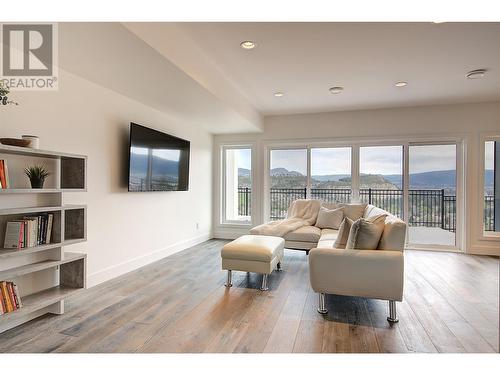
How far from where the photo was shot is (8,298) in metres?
2.08

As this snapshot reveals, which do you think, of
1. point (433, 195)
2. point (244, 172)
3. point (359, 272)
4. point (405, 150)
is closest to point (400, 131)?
point (405, 150)

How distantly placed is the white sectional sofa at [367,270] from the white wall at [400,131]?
10.2ft

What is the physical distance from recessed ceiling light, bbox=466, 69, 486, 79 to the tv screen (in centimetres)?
403

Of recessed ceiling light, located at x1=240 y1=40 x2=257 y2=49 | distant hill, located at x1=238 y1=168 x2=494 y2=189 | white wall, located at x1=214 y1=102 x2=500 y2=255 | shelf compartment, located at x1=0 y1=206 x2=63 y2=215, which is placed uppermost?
recessed ceiling light, located at x1=240 y1=40 x2=257 y2=49

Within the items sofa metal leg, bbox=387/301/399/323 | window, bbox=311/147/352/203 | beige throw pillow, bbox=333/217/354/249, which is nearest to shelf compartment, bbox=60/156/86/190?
beige throw pillow, bbox=333/217/354/249

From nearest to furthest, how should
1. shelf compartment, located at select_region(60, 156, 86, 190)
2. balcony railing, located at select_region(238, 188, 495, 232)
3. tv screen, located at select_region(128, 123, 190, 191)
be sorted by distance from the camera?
shelf compartment, located at select_region(60, 156, 86, 190) < tv screen, located at select_region(128, 123, 190, 191) < balcony railing, located at select_region(238, 188, 495, 232)

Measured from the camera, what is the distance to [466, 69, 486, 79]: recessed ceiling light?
3432mm

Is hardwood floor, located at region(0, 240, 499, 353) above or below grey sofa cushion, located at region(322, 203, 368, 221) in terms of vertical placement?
below

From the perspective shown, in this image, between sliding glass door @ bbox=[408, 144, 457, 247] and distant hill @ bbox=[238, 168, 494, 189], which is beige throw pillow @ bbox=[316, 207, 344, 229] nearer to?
distant hill @ bbox=[238, 168, 494, 189]

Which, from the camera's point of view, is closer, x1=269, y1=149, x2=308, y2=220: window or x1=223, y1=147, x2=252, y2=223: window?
x1=269, y1=149, x2=308, y2=220: window

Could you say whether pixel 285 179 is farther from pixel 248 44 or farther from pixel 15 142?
pixel 15 142

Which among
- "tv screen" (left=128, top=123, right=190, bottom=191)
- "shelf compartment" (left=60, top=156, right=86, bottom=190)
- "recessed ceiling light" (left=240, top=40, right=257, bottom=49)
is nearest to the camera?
"shelf compartment" (left=60, top=156, right=86, bottom=190)
